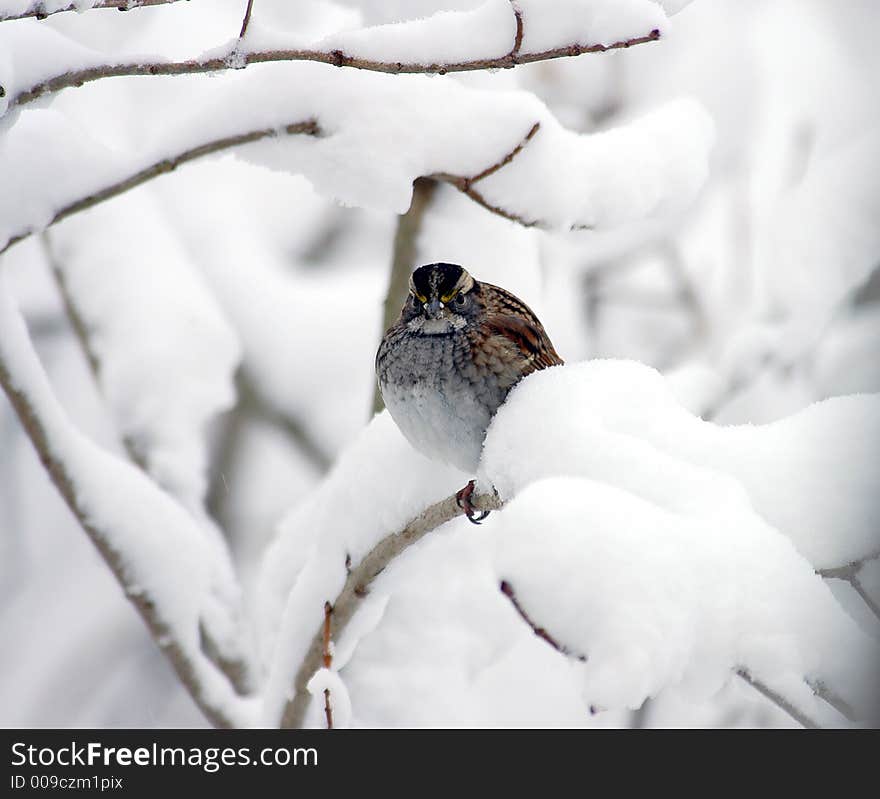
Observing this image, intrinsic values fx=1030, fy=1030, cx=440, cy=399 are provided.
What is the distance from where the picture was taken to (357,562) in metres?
3.04

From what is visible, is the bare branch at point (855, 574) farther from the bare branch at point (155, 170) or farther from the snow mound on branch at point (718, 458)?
the bare branch at point (155, 170)

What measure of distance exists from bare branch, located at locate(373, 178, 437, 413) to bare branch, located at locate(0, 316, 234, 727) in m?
1.22

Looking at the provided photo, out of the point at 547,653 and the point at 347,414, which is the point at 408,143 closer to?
the point at 547,653

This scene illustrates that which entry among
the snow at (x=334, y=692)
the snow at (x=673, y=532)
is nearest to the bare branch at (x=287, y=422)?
the snow at (x=334, y=692)

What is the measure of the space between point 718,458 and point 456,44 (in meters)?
1.16

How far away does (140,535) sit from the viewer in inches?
139

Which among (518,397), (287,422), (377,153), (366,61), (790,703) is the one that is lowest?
(287,422)

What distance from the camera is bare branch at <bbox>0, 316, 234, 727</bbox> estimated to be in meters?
3.21

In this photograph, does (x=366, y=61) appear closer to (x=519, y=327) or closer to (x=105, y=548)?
(x=519, y=327)

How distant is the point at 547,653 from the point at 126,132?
4.08 m

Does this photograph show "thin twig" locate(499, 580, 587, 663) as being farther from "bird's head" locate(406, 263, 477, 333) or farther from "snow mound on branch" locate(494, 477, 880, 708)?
"bird's head" locate(406, 263, 477, 333)

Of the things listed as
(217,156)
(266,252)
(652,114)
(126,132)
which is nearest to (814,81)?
(652,114)

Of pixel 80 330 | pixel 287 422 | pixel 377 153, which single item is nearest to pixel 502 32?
pixel 377 153

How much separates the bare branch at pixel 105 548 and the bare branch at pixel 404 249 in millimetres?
1219
